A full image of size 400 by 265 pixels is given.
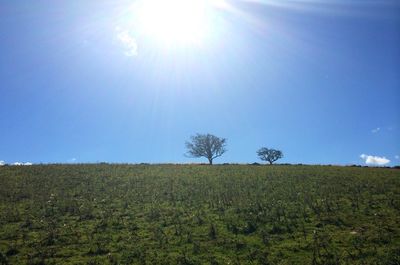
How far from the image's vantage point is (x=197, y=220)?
24.2 metres

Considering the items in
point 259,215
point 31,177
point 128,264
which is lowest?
point 128,264

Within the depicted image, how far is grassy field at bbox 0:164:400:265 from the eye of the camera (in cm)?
1864

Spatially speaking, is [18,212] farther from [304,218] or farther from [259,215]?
[304,218]

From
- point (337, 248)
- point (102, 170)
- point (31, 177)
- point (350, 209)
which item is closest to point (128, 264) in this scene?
point (337, 248)

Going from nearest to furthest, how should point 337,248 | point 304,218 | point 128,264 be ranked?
1. point 128,264
2. point 337,248
3. point 304,218

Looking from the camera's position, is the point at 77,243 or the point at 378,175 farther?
the point at 378,175

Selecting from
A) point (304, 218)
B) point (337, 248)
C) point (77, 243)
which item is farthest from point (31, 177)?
point (337, 248)

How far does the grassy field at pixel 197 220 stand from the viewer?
18.6 m

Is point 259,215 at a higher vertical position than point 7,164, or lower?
lower

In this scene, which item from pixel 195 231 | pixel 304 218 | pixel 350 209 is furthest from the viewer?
pixel 350 209

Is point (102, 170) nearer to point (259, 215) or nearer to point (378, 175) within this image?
point (259, 215)

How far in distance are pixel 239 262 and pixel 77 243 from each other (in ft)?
27.4

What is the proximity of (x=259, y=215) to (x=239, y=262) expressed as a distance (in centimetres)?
747

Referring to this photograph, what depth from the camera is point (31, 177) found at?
39.2m
